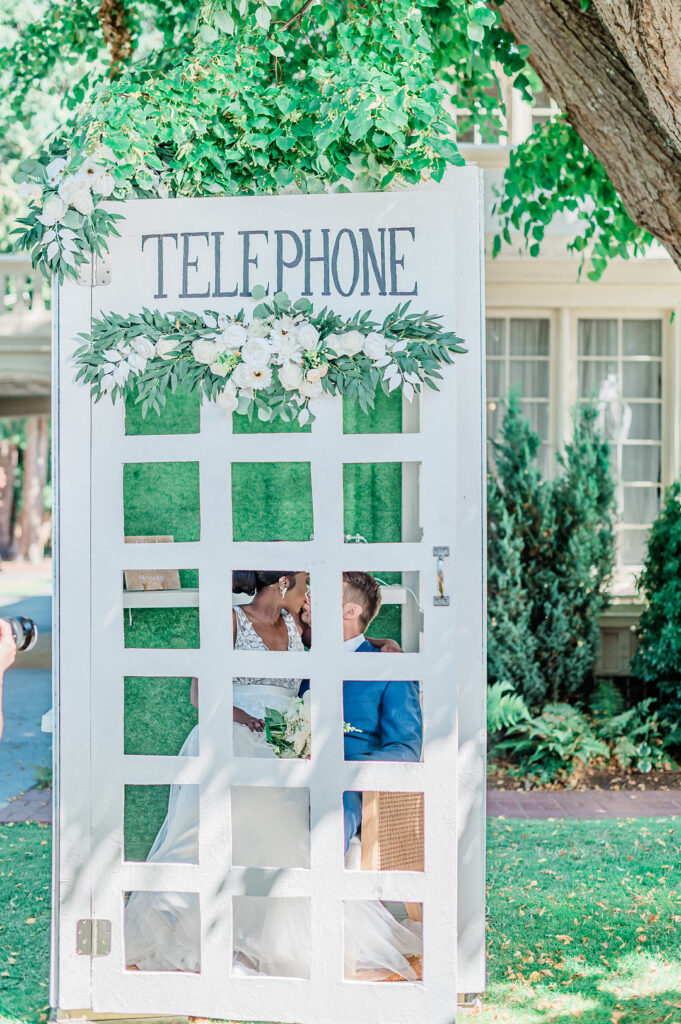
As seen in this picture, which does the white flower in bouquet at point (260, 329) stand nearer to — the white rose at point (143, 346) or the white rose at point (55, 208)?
the white rose at point (143, 346)

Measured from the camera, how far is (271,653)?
2.95m

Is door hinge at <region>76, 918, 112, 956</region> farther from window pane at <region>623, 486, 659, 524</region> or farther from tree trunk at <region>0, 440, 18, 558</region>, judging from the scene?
tree trunk at <region>0, 440, 18, 558</region>

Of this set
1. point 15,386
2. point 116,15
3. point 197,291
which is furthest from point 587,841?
point 15,386

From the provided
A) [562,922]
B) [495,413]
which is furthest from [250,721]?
[495,413]

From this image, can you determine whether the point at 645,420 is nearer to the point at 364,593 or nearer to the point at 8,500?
the point at 364,593

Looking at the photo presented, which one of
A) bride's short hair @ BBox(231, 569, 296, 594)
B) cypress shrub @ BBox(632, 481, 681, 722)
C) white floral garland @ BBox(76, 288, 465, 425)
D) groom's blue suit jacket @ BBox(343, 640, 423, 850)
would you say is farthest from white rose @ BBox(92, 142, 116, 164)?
cypress shrub @ BBox(632, 481, 681, 722)

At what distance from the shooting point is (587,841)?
4871 millimetres

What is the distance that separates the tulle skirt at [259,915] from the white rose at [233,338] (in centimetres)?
115

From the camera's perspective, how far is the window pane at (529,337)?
7738 millimetres

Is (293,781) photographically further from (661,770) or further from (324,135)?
(661,770)

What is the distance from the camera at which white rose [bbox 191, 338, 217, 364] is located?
288 cm

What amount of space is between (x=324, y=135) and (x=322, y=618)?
58.6 inches

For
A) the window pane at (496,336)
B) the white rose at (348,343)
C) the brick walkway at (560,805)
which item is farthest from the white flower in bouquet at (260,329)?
the window pane at (496,336)

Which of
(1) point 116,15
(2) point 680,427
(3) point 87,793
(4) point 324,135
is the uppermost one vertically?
(1) point 116,15
